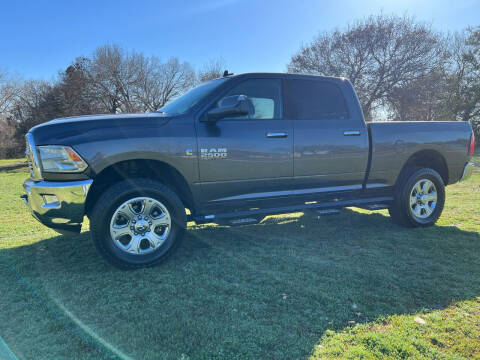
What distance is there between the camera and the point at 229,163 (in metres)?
3.69

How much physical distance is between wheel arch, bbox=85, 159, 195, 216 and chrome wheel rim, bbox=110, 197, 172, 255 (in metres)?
0.35

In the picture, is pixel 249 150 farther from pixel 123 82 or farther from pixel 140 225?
pixel 123 82

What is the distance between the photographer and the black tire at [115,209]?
3215 mm

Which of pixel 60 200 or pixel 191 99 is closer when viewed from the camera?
pixel 60 200

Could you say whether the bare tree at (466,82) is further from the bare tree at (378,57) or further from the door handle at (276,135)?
the door handle at (276,135)

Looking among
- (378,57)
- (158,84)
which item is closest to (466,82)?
(378,57)

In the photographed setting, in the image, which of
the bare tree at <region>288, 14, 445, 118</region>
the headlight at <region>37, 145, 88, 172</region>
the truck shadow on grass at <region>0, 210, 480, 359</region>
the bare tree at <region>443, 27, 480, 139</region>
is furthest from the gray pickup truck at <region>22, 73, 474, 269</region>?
the bare tree at <region>443, 27, 480, 139</region>

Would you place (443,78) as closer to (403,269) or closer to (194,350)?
(403,269)

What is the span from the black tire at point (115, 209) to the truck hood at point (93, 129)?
19.9 inches

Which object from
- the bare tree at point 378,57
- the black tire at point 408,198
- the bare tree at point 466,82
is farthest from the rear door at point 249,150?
the bare tree at point 466,82

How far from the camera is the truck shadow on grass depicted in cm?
221

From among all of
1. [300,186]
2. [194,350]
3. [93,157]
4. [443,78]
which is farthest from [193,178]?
[443,78]

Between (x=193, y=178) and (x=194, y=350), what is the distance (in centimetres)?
188

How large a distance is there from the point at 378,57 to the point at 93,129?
2563 cm
